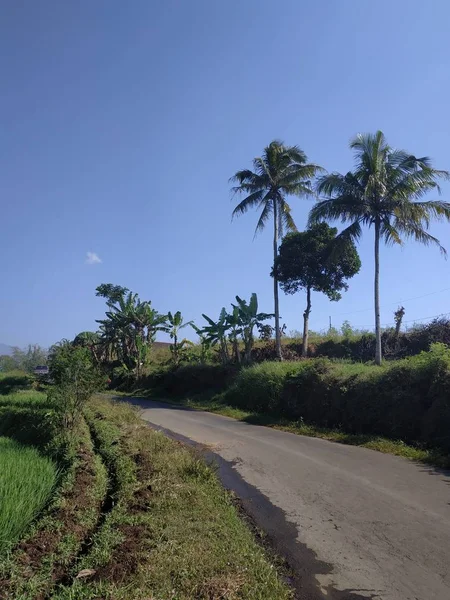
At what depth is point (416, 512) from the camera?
21.3ft

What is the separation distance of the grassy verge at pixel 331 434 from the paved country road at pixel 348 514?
0.44 m

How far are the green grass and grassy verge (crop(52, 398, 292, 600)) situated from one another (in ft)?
3.06

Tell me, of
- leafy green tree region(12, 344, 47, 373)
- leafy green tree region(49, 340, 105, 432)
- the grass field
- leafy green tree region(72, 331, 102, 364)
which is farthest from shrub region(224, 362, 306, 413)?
leafy green tree region(12, 344, 47, 373)

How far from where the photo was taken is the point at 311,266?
91.0 feet

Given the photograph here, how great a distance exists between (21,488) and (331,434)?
895 cm

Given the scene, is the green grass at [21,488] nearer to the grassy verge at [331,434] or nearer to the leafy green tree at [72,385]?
the leafy green tree at [72,385]

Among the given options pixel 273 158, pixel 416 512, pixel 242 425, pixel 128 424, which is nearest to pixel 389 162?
pixel 273 158

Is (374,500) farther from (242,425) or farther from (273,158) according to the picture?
(273,158)

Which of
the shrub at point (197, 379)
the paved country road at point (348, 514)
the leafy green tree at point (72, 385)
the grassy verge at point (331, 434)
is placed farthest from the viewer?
the shrub at point (197, 379)

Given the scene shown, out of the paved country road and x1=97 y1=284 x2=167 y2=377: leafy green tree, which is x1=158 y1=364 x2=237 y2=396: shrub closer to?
x1=97 y1=284 x2=167 y2=377: leafy green tree

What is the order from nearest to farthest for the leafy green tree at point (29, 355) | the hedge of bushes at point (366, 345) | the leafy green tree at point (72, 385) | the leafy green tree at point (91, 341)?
1. the leafy green tree at point (72, 385)
2. the hedge of bushes at point (366, 345)
3. the leafy green tree at point (91, 341)
4. the leafy green tree at point (29, 355)

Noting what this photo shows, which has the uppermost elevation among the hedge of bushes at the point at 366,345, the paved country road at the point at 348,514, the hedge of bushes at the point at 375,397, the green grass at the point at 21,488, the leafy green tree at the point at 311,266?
the leafy green tree at the point at 311,266

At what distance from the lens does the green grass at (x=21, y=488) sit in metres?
5.28

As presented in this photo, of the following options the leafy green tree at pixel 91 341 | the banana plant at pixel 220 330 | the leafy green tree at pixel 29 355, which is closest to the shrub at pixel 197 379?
the banana plant at pixel 220 330
